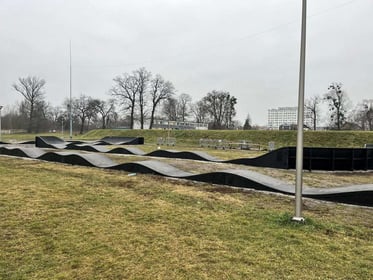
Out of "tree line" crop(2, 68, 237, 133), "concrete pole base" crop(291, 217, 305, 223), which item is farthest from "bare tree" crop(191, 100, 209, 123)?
"concrete pole base" crop(291, 217, 305, 223)

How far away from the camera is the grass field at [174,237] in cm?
329

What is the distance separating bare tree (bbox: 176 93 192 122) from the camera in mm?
76750

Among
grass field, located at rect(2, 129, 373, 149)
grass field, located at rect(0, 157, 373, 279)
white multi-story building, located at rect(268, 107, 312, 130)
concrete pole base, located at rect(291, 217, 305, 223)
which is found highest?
white multi-story building, located at rect(268, 107, 312, 130)

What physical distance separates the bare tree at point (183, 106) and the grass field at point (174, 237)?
228 ft

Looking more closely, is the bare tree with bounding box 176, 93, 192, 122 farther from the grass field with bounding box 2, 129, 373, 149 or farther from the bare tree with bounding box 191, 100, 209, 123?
the grass field with bounding box 2, 129, 373, 149

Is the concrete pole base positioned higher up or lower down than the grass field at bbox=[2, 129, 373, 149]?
lower down

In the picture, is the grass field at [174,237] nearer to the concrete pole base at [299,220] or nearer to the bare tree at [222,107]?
the concrete pole base at [299,220]

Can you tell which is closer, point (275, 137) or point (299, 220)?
point (299, 220)

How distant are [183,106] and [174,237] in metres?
73.6

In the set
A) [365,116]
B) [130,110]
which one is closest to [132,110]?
[130,110]

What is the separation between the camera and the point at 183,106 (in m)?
77.2

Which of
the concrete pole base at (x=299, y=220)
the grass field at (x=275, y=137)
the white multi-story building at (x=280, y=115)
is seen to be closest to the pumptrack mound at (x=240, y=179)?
the concrete pole base at (x=299, y=220)

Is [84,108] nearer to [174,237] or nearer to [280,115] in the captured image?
[280,115]

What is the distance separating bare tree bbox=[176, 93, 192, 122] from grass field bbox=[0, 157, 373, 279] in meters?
69.6
